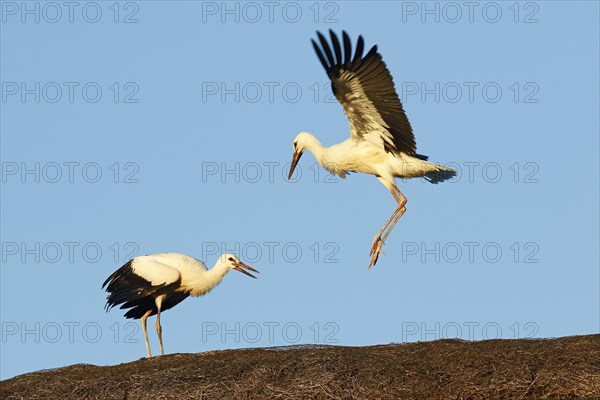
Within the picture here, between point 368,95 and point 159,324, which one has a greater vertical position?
point 368,95

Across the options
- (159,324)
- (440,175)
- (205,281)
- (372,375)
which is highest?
(440,175)

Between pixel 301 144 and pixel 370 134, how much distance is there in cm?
166

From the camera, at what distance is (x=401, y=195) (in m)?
14.9

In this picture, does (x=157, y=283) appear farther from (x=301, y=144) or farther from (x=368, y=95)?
(x=368, y=95)

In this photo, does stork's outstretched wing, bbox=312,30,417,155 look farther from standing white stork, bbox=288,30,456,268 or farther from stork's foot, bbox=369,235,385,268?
stork's foot, bbox=369,235,385,268

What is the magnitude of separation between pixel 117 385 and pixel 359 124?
4592mm

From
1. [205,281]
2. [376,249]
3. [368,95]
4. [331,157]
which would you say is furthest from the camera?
[205,281]

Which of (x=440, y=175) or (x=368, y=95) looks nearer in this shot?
(x=368, y=95)

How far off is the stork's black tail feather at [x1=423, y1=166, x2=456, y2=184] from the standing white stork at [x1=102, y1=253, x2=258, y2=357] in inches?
145

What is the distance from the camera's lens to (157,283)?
15.8 metres

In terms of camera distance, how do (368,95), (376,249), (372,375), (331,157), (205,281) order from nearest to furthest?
1. (372,375)
2. (368,95)
3. (376,249)
4. (331,157)
5. (205,281)

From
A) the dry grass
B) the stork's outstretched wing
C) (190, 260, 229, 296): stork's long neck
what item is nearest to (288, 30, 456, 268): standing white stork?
the stork's outstretched wing

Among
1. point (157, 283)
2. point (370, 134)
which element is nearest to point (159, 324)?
point (157, 283)

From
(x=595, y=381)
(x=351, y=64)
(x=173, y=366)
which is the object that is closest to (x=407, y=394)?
(x=595, y=381)
